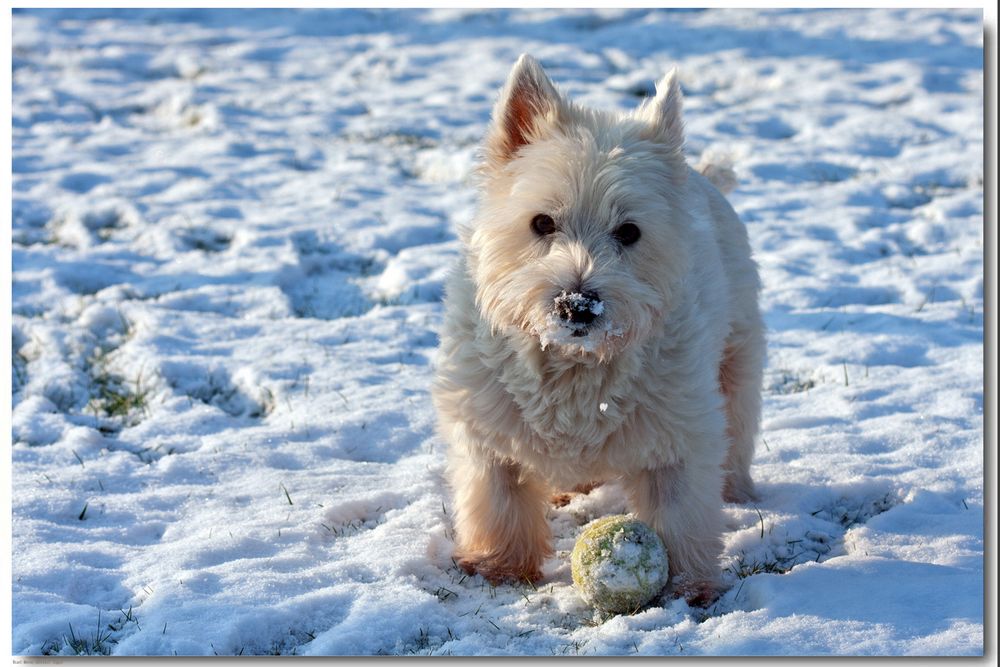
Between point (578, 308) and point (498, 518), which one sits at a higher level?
point (578, 308)

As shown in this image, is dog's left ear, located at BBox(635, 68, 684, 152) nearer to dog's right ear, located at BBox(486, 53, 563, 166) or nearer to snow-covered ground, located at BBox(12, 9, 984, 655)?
dog's right ear, located at BBox(486, 53, 563, 166)

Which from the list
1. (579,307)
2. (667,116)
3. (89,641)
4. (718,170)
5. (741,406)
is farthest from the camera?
(718,170)

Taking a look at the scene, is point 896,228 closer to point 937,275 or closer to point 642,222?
point 937,275

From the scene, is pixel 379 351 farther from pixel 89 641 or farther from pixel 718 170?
pixel 89 641

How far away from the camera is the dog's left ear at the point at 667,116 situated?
347 cm

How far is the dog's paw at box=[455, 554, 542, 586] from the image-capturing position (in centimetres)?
362

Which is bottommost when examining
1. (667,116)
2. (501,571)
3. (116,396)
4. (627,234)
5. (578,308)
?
(501,571)

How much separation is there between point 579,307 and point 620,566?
86cm

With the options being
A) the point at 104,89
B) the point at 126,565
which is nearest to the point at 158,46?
the point at 104,89

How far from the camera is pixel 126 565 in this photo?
11.8ft

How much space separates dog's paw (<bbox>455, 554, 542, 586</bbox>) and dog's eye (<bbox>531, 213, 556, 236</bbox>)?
1207 millimetres

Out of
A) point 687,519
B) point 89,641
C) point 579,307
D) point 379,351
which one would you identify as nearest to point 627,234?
point 579,307

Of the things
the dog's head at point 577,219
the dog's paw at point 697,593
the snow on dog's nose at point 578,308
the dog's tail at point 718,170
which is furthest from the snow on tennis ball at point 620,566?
the dog's tail at point 718,170

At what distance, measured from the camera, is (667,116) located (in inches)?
138
